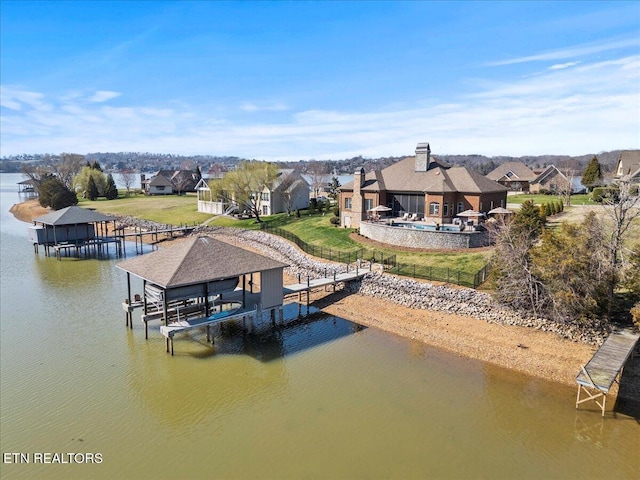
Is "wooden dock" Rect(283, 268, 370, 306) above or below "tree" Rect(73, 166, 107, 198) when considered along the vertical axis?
below

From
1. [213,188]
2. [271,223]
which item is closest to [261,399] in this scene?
[271,223]

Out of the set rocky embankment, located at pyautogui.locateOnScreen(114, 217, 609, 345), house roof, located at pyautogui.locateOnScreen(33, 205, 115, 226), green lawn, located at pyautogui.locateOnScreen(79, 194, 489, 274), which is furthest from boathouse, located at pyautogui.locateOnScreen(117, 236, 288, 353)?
house roof, located at pyautogui.locateOnScreen(33, 205, 115, 226)

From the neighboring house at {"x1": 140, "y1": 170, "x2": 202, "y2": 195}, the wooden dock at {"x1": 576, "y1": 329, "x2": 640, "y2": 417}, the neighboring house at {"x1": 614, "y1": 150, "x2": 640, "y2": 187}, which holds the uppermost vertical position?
the neighboring house at {"x1": 614, "y1": 150, "x2": 640, "y2": 187}

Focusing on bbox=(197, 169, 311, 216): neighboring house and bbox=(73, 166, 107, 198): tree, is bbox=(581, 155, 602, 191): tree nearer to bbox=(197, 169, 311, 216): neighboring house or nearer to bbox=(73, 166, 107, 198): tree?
bbox=(197, 169, 311, 216): neighboring house

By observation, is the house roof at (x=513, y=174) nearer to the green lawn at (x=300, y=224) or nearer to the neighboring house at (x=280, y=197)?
the neighboring house at (x=280, y=197)

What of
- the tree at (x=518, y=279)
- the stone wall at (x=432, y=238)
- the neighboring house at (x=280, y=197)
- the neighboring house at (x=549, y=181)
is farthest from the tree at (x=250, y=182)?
the neighboring house at (x=549, y=181)

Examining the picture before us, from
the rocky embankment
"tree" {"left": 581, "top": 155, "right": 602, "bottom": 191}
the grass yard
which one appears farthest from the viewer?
"tree" {"left": 581, "top": 155, "right": 602, "bottom": 191}

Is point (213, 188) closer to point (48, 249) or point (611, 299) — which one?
point (48, 249)
